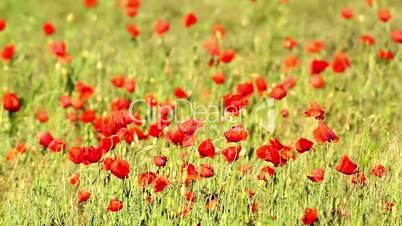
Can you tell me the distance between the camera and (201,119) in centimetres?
474

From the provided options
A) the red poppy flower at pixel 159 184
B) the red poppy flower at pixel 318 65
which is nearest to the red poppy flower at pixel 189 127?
the red poppy flower at pixel 159 184

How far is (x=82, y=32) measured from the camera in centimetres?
870

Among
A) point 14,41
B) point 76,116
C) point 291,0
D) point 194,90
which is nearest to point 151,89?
point 194,90

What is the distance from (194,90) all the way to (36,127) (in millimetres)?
1274

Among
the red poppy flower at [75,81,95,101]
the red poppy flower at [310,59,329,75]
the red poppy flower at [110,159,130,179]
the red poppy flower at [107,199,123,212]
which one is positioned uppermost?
the red poppy flower at [310,59,329,75]

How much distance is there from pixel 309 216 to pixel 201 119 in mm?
1375

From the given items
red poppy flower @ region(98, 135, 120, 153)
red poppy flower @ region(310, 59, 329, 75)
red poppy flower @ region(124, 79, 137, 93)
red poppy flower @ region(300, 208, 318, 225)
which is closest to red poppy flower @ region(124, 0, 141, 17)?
red poppy flower @ region(124, 79, 137, 93)

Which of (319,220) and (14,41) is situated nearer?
(319,220)

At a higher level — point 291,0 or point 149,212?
point 291,0

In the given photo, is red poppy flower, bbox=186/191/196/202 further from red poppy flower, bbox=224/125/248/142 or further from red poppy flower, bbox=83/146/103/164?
red poppy flower, bbox=83/146/103/164

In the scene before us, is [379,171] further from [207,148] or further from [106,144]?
[106,144]

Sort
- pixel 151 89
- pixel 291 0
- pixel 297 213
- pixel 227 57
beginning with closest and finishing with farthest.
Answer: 1. pixel 297 213
2. pixel 227 57
3. pixel 151 89
4. pixel 291 0

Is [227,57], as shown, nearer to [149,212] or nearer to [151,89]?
[151,89]

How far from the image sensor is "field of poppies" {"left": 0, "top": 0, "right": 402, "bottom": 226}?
3.77 meters
